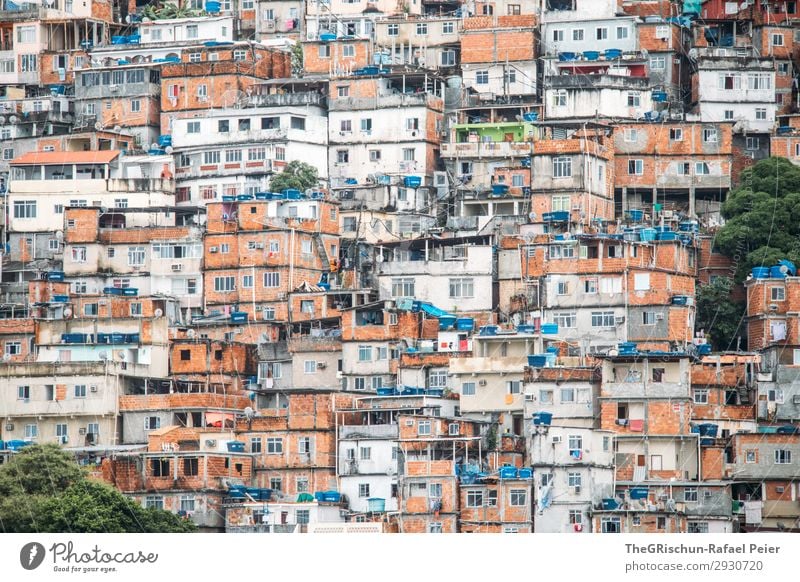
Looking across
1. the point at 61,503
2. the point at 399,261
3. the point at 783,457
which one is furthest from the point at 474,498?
the point at 399,261

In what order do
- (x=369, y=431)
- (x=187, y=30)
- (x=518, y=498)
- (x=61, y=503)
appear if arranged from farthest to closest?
(x=187, y=30), (x=369, y=431), (x=518, y=498), (x=61, y=503)

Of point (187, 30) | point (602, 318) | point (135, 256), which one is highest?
point (187, 30)

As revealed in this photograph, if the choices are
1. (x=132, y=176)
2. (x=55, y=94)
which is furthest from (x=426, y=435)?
(x=55, y=94)

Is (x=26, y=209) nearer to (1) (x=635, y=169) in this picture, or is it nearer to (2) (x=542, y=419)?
(1) (x=635, y=169)

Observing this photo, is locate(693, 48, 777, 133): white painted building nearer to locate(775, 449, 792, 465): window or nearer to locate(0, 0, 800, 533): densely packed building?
locate(0, 0, 800, 533): densely packed building

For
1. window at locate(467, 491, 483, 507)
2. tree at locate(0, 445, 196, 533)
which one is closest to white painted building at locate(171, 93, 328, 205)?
tree at locate(0, 445, 196, 533)

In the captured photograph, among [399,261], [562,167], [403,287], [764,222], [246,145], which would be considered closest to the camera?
[764,222]
